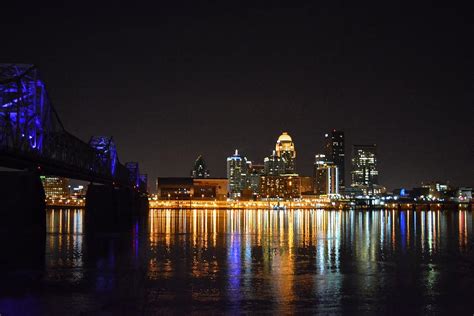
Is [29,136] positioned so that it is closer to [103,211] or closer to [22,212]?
[22,212]

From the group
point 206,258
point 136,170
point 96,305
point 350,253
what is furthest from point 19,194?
point 136,170

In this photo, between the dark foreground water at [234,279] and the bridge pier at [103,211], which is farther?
the bridge pier at [103,211]

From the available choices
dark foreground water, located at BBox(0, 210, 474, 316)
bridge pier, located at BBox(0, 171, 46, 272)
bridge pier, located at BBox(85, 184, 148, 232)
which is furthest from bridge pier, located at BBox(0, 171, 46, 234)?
bridge pier, located at BBox(85, 184, 148, 232)

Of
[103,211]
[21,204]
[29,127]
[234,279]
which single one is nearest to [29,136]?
[29,127]

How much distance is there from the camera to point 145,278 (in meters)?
35.3

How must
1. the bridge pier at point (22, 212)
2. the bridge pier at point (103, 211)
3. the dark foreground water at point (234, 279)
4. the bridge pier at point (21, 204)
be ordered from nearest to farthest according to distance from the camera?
the dark foreground water at point (234, 279)
the bridge pier at point (22, 212)
the bridge pier at point (21, 204)
the bridge pier at point (103, 211)

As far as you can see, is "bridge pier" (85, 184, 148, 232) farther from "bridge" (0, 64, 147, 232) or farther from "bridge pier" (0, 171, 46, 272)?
"bridge pier" (0, 171, 46, 272)

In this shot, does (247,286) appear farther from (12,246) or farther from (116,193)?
(116,193)

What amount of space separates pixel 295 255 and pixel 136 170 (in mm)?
144565

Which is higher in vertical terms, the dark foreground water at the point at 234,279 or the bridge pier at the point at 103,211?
the bridge pier at the point at 103,211

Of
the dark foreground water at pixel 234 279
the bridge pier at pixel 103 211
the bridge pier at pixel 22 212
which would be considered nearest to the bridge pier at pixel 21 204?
the bridge pier at pixel 22 212

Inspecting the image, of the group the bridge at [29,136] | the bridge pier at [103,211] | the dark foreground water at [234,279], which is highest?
the bridge at [29,136]

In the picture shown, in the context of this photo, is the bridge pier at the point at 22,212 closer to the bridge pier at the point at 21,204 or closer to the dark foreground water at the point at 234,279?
the bridge pier at the point at 21,204

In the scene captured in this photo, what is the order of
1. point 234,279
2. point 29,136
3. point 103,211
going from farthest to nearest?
point 103,211 → point 29,136 → point 234,279
